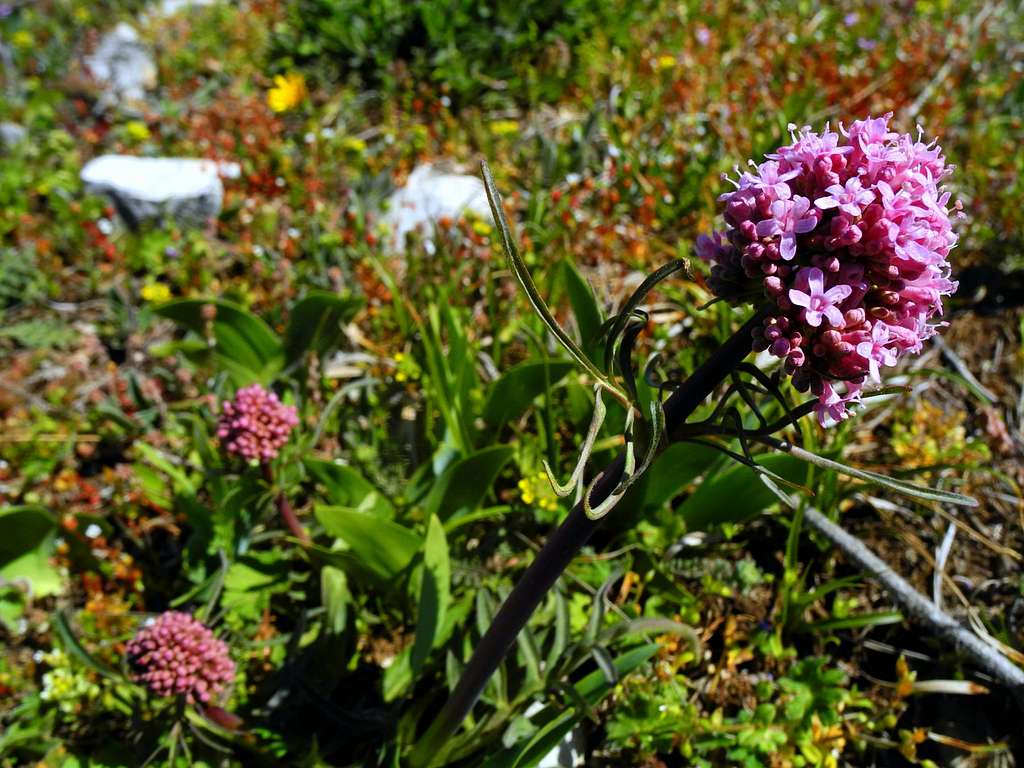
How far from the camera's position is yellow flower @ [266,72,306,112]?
204 inches

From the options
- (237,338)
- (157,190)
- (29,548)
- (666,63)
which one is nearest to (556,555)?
(237,338)

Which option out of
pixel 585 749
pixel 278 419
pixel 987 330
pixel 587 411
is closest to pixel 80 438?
pixel 278 419

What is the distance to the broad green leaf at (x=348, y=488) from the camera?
2715mm

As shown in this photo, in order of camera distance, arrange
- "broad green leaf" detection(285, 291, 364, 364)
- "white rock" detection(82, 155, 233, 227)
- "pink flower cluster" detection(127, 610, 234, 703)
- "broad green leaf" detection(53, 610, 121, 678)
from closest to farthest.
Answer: "pink flower cluster" detection(127, 610, 234, 703) < "broad green leaf" detection(53, 610, 121, 678) < "broad green leaf" detection(285, 291, 364, 364) < "white rock" detection(82, 155, 233, 227)

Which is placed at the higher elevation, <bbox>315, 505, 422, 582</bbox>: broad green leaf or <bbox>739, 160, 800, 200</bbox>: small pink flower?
<bbox>739, 160, 800, 200</bbox>: small pink flower

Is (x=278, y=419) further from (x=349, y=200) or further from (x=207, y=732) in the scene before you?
(x=349, y=200)

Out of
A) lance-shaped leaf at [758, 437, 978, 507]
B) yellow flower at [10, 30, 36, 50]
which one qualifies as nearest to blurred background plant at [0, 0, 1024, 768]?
lance-shaped leaf at [758, 437, 978, 507]

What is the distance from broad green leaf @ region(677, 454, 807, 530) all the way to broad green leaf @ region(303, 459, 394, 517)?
3.45 feet

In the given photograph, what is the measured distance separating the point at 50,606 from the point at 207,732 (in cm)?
104

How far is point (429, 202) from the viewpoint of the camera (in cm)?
445

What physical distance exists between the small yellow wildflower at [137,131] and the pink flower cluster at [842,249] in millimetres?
4816

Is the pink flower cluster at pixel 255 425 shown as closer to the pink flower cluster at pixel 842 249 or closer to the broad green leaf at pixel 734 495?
the broad green leaf at pixel 734 495

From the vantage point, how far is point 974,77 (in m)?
5.17

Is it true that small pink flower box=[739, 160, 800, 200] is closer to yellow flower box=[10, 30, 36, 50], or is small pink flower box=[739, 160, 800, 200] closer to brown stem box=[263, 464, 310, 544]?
brown stem box=[263, 464, 310, 544]
